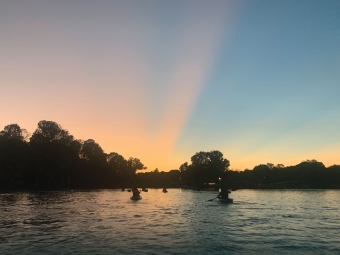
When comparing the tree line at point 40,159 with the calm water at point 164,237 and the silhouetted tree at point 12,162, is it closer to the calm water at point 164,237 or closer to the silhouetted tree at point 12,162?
the silhouetted tree at point 12,162

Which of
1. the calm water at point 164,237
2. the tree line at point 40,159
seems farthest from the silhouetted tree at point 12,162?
the calm water at point 164,237

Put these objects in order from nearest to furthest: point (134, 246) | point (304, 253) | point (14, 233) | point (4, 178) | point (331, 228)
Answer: point (304, 253), point (134, 246), point (14, 233), point (331, 228), point (4, 178)

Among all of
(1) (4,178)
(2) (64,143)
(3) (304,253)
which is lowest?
(3) (304,253)

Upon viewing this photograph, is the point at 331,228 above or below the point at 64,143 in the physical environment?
below

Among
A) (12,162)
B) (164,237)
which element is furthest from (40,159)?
(164,237)

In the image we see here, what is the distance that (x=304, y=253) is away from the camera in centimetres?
2438

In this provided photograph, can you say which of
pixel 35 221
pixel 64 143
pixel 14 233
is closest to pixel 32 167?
pixel 64 143

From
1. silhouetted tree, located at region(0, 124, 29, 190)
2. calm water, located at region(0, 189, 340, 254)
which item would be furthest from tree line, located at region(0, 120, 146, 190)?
calm water, located at region(0, 189, 340, 254)

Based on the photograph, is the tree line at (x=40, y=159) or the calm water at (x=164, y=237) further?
the tree line at (x=40, y=159)

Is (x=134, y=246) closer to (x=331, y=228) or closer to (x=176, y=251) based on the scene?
(x=176, y=251)

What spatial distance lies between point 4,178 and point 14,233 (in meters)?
117

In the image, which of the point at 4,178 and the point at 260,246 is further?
the point at 4,178

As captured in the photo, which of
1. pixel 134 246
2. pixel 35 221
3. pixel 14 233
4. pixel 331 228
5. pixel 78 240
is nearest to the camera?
pixel 134 246

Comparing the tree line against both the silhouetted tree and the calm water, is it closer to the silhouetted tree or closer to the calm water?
the silhouetted tree
